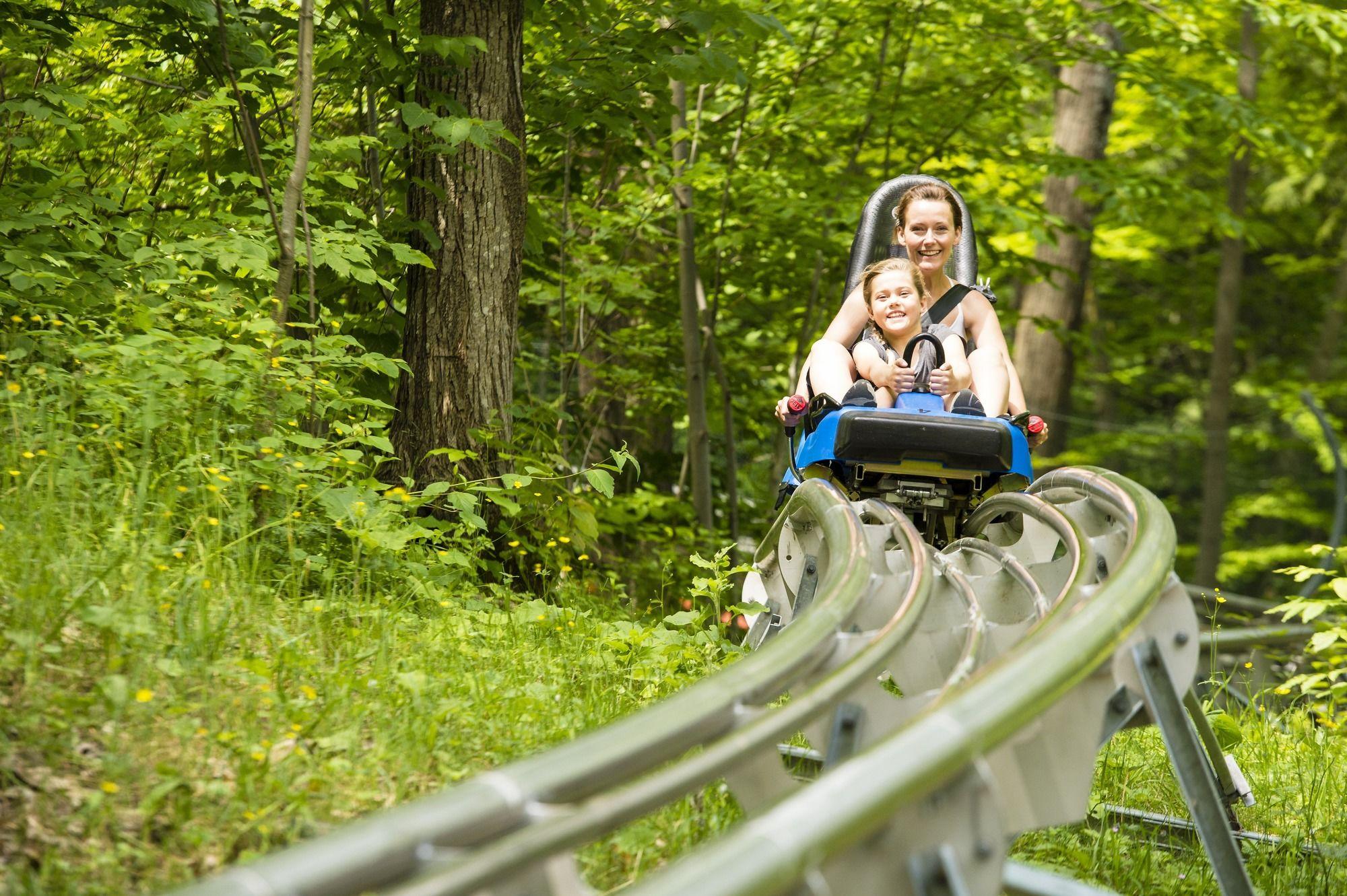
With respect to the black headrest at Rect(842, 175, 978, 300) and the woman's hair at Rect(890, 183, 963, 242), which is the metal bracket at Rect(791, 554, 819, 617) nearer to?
the black headrest at Rect(842, 175, 978, 300)

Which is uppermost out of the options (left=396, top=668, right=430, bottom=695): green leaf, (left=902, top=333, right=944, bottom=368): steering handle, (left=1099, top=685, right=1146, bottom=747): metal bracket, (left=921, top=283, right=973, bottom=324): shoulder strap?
(left=921, top=283, right=973, bottom=324): shoulder strap

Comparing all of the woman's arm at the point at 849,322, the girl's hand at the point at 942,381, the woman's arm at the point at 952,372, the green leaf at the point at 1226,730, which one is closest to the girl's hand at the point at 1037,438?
the woman's arm at the point at 952,372

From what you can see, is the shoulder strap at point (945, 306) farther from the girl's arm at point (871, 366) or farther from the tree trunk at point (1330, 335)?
the tree trunk at point (1330, 335)

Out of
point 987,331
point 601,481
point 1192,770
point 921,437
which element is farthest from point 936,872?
point 987,331

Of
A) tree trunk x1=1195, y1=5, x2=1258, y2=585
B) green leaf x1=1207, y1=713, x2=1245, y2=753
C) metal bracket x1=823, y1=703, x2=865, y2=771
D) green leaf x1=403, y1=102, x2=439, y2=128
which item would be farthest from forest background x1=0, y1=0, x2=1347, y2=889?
tree trunk x1=1195, y1=5, x2=1258, y2=585

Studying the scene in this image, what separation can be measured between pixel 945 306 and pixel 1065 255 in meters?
7.42

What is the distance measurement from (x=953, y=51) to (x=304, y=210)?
203 inches

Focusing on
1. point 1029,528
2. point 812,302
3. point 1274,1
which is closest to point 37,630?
point 1029,528

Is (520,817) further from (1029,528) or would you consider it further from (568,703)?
(1029,528)

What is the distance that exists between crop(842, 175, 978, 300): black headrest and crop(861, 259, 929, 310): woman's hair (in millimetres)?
435

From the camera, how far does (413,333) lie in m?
5.48

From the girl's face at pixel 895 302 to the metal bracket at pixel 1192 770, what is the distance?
2.42 m

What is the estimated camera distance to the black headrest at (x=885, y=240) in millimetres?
5449

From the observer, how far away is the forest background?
2.75 meters
